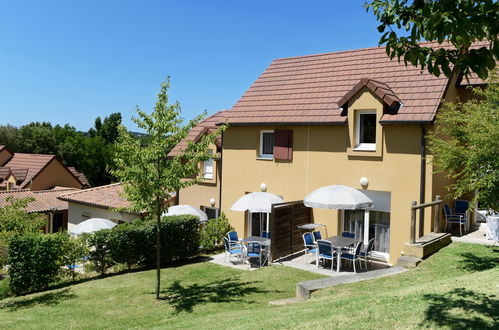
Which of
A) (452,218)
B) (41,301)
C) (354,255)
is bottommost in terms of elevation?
(41,301)

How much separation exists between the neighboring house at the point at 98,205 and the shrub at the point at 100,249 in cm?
938

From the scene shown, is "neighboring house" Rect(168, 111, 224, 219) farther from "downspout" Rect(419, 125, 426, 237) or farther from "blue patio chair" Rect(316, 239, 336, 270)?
"downspout" Rect(419, 125, 426, 237)

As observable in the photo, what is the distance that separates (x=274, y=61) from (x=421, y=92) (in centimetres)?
1008

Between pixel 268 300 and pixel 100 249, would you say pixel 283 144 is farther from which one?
pixel 268 300

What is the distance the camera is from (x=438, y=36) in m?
5.09

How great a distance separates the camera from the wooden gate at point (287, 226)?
16609 millimetres

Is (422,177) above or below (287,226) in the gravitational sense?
above

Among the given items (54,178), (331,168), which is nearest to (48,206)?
(54,178)

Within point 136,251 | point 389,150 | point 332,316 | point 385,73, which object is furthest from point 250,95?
point 332,316

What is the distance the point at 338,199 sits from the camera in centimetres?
1527

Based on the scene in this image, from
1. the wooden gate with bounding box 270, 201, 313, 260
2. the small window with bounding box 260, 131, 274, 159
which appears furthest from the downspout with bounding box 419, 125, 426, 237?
A: the small window with bounding box 260, 131, 274, 159

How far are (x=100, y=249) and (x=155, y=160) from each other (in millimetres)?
5601

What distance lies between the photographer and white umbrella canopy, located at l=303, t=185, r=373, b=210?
15031 mm

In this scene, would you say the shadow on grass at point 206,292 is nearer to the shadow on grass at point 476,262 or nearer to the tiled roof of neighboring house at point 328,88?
the shadow on grass at point 476,262
